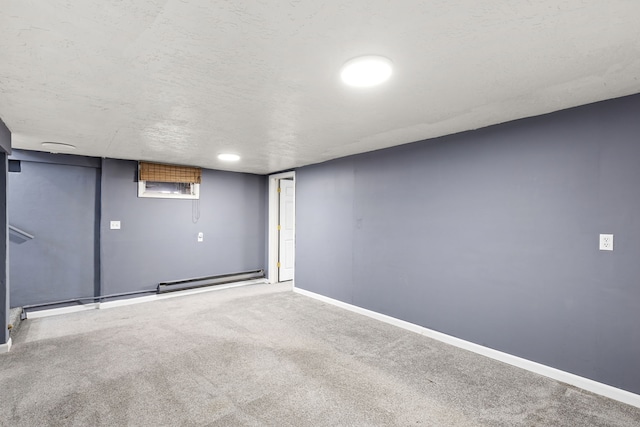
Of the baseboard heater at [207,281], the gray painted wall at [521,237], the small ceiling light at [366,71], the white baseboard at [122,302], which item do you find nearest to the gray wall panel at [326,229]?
the gray painted wall at [521,237]

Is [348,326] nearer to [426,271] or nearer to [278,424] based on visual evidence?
[426,271]

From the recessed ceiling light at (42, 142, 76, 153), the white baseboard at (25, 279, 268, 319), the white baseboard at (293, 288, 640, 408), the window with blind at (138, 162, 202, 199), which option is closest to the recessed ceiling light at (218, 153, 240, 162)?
the window with blind at (138, 162, 202, 199)

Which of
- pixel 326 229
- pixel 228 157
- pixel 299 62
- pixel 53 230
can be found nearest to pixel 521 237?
pixel 299 62

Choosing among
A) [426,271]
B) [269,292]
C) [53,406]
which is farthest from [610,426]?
[269,292]

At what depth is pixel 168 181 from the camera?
493cm

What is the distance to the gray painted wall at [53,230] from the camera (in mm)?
3891

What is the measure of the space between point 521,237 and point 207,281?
4.71 metres

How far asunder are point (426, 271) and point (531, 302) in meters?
1.00

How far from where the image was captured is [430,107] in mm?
2412

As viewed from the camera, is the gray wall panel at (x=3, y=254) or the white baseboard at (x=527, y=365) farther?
the gray wall panel at (x=3, y=254)

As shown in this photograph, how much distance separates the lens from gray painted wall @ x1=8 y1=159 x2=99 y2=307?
153 inches

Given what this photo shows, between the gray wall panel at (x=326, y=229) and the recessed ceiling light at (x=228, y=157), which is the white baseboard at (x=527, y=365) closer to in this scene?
the gray wall panel at (x=326, y=229)

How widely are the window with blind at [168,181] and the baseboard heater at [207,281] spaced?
1410 mm

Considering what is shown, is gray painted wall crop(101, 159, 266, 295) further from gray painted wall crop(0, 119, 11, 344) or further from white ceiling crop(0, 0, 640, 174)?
white ceiling crop(0, 0, 640, 174)
